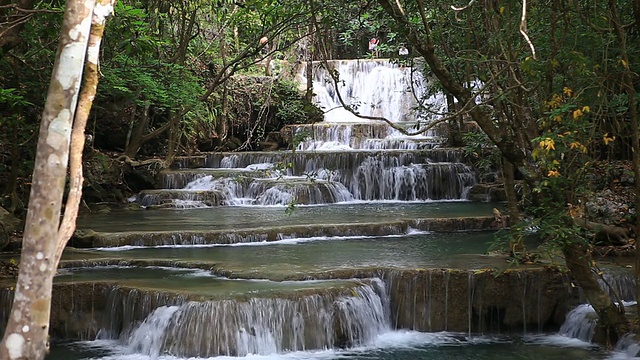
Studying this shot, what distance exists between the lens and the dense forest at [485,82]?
22.1 ft

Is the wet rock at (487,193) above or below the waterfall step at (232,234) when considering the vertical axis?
above

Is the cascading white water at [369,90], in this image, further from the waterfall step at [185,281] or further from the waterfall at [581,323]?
the waterfall at [581,323]

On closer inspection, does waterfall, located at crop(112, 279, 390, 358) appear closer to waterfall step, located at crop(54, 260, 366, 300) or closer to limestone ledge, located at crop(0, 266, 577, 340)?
waterfall step, located at crop(54, 260, 366, 300)

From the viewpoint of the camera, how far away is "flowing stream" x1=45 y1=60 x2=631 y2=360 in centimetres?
819

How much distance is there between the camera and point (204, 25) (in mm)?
20234

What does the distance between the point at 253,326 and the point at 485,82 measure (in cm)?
354

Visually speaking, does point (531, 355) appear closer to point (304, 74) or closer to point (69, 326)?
point (69, 326)

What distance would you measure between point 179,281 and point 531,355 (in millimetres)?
4196

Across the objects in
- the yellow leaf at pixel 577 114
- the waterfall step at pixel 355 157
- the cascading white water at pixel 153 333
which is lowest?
the cascading white water at pixel 153 333

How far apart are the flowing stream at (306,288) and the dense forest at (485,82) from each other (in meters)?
0.96

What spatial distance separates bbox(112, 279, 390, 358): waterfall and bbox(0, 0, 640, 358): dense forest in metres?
2.15

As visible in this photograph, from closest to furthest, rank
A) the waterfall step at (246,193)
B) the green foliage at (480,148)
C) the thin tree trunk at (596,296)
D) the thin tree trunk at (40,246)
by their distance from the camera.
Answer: the thin tree trunk at (40,246)
the thin tree trunk at (596,296)
the green foliage at (480,148)
the waterfall step at (246,193)

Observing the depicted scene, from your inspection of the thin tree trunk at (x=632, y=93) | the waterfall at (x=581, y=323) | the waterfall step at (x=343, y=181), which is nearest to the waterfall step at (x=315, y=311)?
the waterfall at (x=581, y=323)

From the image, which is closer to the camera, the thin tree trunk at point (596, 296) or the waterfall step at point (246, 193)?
the thin tree trunk at point (596, 296)
